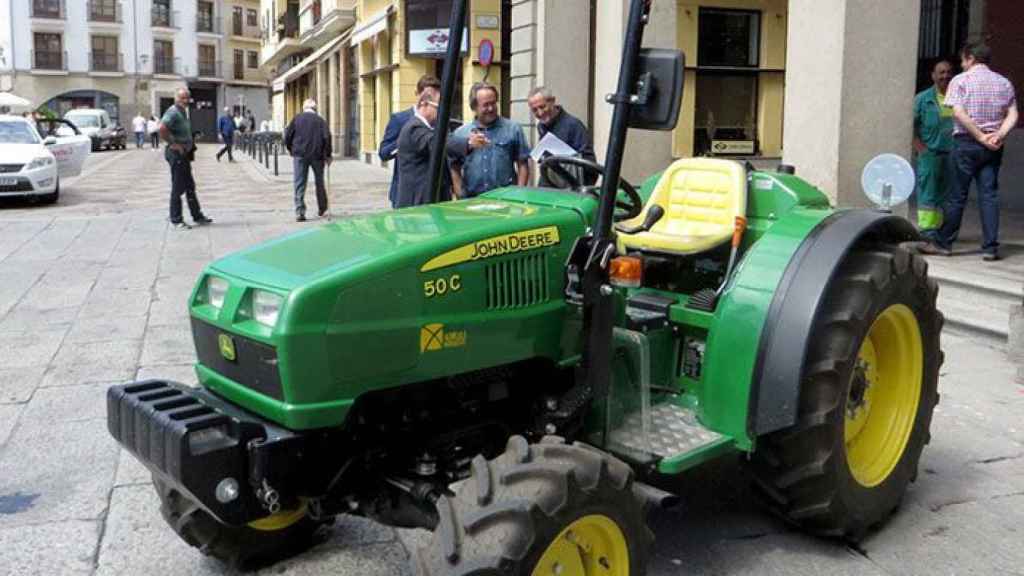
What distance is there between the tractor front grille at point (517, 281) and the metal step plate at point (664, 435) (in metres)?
0.57

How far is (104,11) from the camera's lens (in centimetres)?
6869

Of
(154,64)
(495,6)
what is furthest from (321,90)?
(154,64)

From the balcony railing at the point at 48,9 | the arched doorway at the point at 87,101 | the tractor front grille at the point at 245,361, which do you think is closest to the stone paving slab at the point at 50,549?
the tractor front grille at the point at 245,361

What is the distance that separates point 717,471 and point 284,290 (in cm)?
246

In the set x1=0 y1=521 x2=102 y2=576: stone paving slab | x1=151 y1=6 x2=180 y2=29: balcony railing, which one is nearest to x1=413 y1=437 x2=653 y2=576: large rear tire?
x1=0 y1=521 x2=102 y2=576: stone paving slab

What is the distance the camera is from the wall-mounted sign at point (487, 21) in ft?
74.2

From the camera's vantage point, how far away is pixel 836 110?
827 cm

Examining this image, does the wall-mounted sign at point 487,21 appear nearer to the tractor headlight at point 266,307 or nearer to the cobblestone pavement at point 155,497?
the cobblestone pavement at point 155,497

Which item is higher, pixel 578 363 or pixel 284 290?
pixel 284 290

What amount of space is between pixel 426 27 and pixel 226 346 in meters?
22.4

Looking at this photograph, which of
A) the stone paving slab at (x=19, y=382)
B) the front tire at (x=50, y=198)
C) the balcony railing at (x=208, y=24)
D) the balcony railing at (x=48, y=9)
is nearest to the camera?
the stone paving slab at (x=19, y=382)

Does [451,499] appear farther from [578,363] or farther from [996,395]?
[996,395]

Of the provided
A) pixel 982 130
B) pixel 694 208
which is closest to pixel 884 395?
pixel 694 208

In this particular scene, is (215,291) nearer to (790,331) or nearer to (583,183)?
(583,183)
